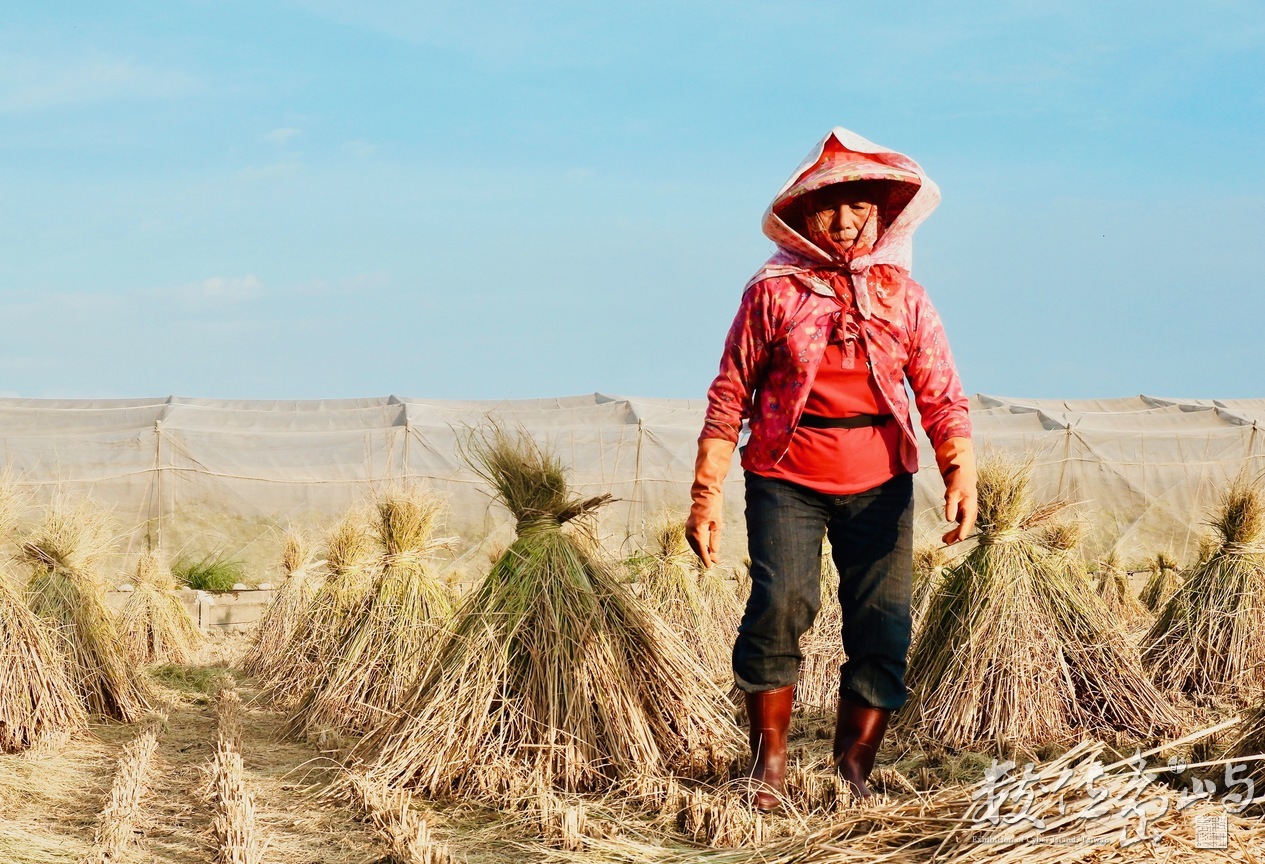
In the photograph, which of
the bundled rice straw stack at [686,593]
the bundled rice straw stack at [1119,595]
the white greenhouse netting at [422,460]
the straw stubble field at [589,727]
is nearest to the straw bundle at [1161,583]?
the bundled rice straw stack at [1119,595]

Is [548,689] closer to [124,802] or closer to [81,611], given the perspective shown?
[124,802]

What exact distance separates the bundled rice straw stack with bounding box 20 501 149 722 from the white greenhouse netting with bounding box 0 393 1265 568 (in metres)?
6.82

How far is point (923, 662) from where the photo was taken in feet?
A: 17.8

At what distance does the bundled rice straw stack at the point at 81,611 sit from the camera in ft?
20.3

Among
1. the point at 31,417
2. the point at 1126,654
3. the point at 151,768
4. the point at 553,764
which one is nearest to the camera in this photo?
the point at 553,764

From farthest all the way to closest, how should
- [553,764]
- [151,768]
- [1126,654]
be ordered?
[1126,654]
[151,768]
[553,764]

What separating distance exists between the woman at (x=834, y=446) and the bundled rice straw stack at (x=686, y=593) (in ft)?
10.9

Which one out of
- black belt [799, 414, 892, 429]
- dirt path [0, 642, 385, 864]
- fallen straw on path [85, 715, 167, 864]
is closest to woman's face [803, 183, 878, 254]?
black belt [799, 414, 892, 429]

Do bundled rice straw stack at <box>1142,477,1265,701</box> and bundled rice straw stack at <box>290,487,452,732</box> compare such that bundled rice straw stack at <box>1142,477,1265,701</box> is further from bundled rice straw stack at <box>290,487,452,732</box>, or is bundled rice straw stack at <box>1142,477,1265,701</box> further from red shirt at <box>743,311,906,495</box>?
bundled rice straw stack at <box>290,487,452,732</box>

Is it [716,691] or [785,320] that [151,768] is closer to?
[716,691]

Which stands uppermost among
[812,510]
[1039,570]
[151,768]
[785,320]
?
[785,320]

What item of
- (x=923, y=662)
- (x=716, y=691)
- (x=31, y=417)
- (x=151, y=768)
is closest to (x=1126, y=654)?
(x=923, y=662)

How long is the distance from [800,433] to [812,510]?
0.76 feet

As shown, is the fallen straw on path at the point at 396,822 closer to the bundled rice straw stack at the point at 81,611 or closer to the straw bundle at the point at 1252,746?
the straw bundle at the point at 1252,746
